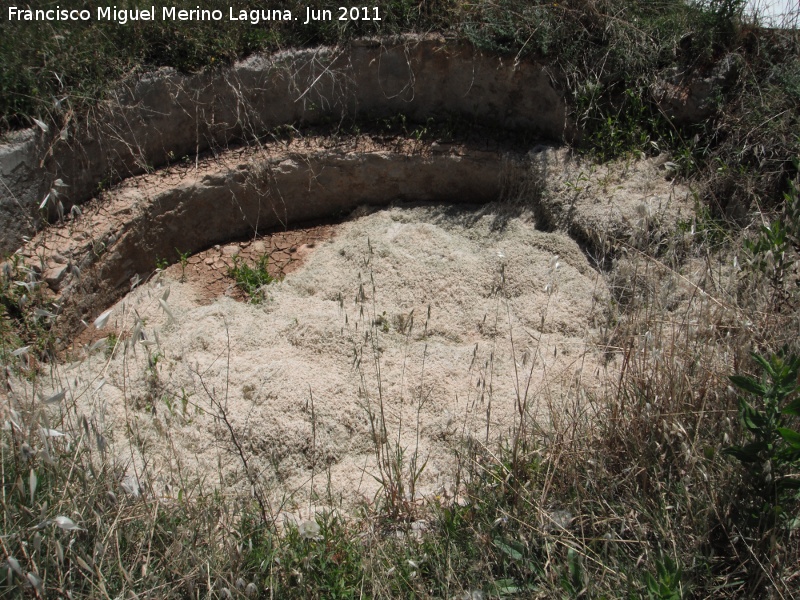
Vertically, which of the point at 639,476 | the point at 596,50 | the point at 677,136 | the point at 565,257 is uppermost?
the point at 596,50

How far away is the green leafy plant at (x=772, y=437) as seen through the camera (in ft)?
6.94

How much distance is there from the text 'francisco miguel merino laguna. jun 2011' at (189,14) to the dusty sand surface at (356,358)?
4.26 feet

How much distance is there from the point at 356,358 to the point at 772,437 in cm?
176

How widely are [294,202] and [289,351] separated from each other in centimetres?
142

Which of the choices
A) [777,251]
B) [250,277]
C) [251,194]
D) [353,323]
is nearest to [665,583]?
[777,251]

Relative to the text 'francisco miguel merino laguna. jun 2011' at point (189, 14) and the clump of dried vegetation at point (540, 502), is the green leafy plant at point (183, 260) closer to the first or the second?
the clump of dried vegetation at point (540, 502)

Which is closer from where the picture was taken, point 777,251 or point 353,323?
point 777,251

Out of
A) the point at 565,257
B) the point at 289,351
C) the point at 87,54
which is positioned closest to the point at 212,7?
the point at 87,54

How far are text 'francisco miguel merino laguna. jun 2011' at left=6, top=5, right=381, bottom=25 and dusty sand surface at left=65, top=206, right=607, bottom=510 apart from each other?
130 cm

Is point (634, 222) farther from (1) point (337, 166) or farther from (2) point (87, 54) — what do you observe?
(2) point (87, 54)

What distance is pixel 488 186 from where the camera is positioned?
461 centimetres

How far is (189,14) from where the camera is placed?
4.46m

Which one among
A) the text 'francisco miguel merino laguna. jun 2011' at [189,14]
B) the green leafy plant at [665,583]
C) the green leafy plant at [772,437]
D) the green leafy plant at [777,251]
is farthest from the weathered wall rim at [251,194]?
the green leafy plant at [665,583]

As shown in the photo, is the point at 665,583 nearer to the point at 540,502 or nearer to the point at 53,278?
the point at 540,502
